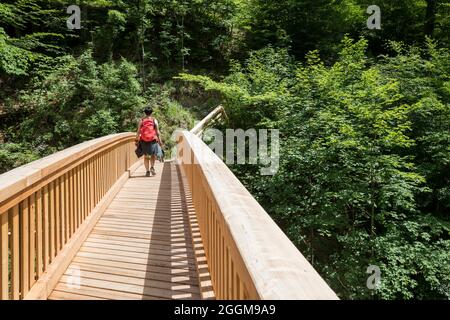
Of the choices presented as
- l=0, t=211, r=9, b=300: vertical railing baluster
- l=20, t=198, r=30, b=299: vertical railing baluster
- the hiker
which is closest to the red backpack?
the hiker

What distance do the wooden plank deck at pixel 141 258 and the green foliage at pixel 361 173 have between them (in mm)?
4730

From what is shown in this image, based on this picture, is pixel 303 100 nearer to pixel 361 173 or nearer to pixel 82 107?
pixel 361 173

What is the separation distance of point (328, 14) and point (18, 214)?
61.6 ft

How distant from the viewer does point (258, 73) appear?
44.4ft

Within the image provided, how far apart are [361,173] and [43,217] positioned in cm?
809

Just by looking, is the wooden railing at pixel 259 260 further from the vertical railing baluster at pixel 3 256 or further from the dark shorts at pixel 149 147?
the dark shorts at pixel 149 147

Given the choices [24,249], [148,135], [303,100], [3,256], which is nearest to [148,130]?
[148,135]

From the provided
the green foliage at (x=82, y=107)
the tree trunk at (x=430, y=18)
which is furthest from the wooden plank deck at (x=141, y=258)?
the tree trunk at (x=430, y=18)

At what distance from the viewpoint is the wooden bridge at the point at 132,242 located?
50.3 inches

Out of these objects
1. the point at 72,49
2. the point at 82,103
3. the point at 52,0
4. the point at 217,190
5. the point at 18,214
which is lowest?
the point at 18,214

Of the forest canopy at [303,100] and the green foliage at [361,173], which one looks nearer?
the green foliage at [361,173]
